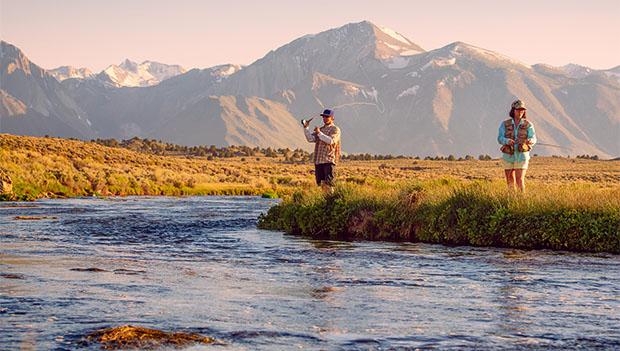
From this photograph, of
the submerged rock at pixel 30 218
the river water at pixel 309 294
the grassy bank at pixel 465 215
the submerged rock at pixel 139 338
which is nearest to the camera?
the submerged rock at pixel 139 338

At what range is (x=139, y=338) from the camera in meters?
9.55

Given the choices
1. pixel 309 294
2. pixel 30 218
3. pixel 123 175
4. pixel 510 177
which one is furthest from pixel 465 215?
pixel 123 175

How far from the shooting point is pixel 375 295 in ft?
42.2

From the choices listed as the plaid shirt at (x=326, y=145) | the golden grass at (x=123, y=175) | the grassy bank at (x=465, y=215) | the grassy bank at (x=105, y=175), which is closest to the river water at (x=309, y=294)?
the grassy bank at (x=465, y=215)

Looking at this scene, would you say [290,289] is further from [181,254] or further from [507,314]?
[181,254]

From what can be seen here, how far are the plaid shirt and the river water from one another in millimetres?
3634

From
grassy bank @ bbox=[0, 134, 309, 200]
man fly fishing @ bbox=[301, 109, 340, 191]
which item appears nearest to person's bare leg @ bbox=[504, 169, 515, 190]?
man fly fishing @ bbox=[301, 109, 340, 191]

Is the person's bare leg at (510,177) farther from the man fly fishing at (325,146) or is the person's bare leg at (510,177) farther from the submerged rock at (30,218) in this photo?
the submerged rock at (30,218)

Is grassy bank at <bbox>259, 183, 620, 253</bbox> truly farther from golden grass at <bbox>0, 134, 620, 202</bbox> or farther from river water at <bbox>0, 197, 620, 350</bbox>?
golden grass at <bbox>0, 134, 620, 202</bbox>

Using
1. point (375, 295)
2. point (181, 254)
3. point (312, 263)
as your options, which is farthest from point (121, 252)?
point (375, 295)

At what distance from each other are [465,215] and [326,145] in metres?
5.02

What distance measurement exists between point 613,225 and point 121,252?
9.48 m

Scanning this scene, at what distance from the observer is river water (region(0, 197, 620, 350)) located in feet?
32.5

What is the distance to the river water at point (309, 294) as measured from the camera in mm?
9898
